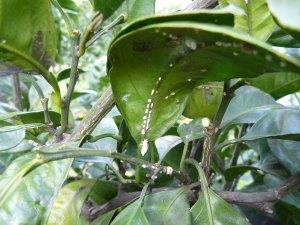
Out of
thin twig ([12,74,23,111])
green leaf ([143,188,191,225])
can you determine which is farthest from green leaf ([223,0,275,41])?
thin twig ([12,74,23,111])

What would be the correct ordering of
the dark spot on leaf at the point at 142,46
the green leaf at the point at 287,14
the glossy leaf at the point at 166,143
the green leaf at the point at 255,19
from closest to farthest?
1. the green leaf at the point at 287,14
2. the dark spot on leaf at the point at 142,46
3. the green leaf at the point at 255,19
4. the glossy leaf at the point at 166,143

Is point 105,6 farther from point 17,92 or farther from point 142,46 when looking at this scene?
point 17,92

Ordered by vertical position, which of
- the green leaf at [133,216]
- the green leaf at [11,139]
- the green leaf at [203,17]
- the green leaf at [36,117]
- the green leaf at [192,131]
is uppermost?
the green leaf at [203,17]

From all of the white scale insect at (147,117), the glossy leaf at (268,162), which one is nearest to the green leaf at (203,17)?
the white scale insect at (147,117)

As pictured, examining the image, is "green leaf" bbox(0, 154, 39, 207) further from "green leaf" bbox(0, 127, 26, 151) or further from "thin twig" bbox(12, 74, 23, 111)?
"thin twig" bbox(12, 74, 23, 111)

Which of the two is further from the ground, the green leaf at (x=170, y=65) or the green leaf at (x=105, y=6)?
the green leaf at (x=105, y=6)

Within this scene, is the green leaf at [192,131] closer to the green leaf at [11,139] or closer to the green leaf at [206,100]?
the green leaf at [206,100]

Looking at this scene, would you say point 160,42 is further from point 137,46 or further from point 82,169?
point 82,169
